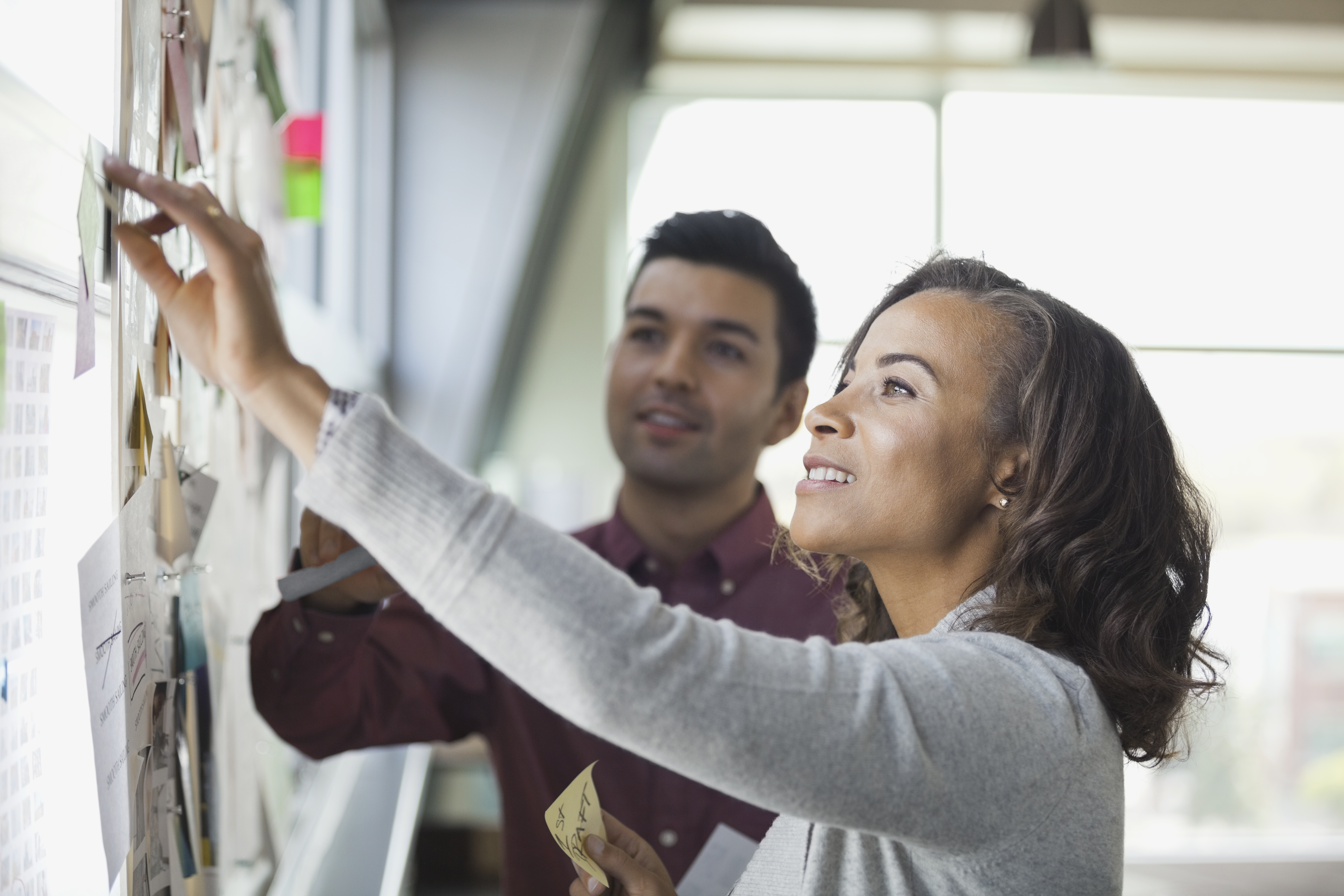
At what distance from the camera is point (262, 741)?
5.26 feet

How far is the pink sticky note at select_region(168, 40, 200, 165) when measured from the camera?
0.94m

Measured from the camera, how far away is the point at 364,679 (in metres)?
1.45

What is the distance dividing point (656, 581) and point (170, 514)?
93 cm

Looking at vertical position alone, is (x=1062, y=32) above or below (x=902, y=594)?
above

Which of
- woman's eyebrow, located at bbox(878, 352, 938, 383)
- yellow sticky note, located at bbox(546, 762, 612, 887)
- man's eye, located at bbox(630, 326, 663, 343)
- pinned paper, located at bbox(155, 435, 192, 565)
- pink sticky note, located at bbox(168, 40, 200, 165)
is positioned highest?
pink sticky note, located at bbox(168, 40, 200, 165)

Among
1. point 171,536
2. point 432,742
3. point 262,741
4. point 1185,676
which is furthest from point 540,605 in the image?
point 262,741

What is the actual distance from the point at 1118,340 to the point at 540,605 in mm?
709

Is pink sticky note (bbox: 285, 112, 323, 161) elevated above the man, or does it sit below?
above

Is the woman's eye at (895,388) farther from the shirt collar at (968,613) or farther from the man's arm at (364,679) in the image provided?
the man's arm at (364,679)

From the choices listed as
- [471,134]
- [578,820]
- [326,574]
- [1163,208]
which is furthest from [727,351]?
[1163,208]

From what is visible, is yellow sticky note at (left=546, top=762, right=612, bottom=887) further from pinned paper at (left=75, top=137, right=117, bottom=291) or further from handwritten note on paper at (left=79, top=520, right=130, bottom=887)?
pinned paper at (left=75, top=137, right=117, bottom=291)

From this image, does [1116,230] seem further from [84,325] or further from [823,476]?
[84,325]

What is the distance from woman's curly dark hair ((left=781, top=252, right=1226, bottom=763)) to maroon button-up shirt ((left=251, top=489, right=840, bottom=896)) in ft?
1.99

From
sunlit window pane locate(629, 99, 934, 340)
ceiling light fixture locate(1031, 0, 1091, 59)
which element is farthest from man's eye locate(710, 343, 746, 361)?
sunlit window pane locate(629, 99, 934, 340)
